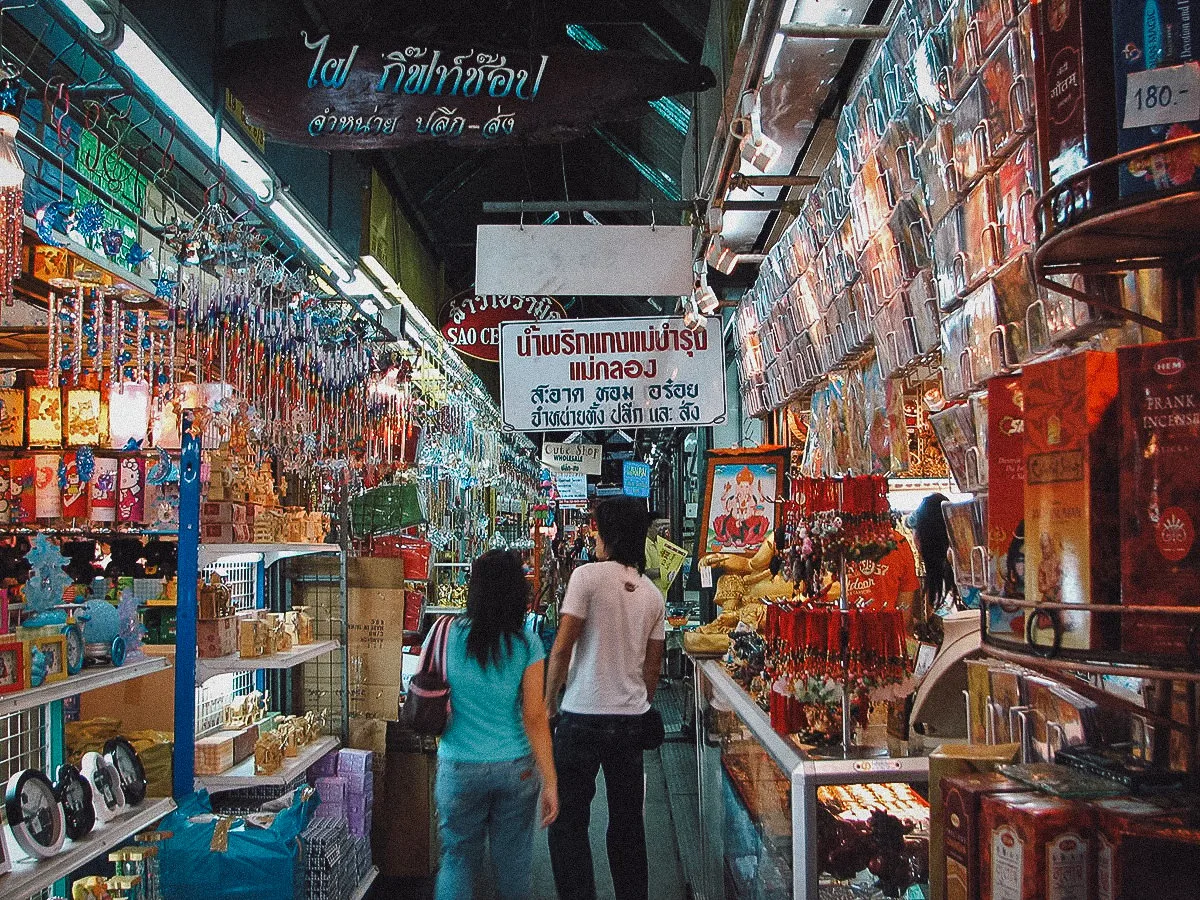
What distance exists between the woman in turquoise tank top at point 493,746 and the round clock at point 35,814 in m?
1.21

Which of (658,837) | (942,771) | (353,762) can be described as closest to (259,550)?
(353,762)

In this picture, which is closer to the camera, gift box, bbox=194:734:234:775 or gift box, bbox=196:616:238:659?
gift box, bbox=196:616:238:659

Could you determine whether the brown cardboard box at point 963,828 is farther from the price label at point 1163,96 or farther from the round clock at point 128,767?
the round clock at point 128,767

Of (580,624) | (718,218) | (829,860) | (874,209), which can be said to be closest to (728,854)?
(580,624)

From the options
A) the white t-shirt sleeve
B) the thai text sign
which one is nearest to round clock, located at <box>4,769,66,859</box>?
the white t-shirt sleeve

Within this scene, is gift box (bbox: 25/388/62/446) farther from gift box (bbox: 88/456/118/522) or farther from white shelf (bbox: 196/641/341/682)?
Answer: white shelf (bbox: 196/641/341/682)

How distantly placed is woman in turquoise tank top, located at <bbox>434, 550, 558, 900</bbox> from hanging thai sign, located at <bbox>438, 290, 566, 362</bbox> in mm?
4737

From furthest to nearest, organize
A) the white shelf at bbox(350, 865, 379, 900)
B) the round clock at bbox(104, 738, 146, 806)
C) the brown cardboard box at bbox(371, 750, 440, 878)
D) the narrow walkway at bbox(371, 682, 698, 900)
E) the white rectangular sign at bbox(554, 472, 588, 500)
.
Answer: the white rectangular sign at bbox(554, 472, 588, 500) → the brown cardboard box at bbox(371, 750, 440, 878) → the narrow walkway at bbox(371, 682, 698, 900) → the white shelf at bbox(350, 865, 379, 900) → the round clock at bbox(104, 738, 146, 806)

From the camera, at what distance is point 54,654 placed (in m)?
Result: 2.81

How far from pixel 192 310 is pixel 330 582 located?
2.64m

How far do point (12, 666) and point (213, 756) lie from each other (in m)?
1.97

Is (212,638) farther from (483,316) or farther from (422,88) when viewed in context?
(483,316)

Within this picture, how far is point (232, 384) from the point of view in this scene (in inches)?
146

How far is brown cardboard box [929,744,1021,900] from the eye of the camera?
144 cm
